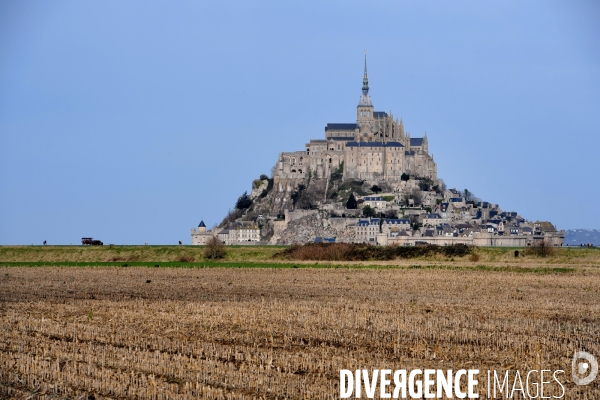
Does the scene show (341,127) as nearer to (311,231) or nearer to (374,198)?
(374,198)

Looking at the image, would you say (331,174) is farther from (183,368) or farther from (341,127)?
(183,368)

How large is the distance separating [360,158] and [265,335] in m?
124

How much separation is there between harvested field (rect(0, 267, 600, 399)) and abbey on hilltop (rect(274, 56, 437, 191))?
109225mm

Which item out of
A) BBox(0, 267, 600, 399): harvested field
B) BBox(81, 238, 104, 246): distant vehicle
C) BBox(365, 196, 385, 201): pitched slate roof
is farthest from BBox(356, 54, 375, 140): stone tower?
BBox(0, 267, 600, 399): harvested field

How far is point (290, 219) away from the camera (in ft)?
428

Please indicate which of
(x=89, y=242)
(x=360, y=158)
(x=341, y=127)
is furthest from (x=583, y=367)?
(x=341, y=127)

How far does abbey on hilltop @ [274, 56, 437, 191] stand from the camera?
14162 centimetres

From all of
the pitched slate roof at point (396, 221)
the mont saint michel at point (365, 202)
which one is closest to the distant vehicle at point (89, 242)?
the mont saint michel at point (365, 202)

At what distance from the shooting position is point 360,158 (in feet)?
466

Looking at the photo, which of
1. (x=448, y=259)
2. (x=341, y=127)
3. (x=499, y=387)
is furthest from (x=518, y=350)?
(x=341, y=127)

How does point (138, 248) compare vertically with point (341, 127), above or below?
below

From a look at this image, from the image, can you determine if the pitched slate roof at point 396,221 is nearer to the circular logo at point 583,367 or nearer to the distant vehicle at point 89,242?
the distant vehicle at point 89,242

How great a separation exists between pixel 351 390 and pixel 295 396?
91 centimetres

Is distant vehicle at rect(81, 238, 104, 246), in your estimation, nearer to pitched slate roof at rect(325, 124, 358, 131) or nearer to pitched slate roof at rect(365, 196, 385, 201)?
pitched slate roof at rect(365, 196, 385, 201)
